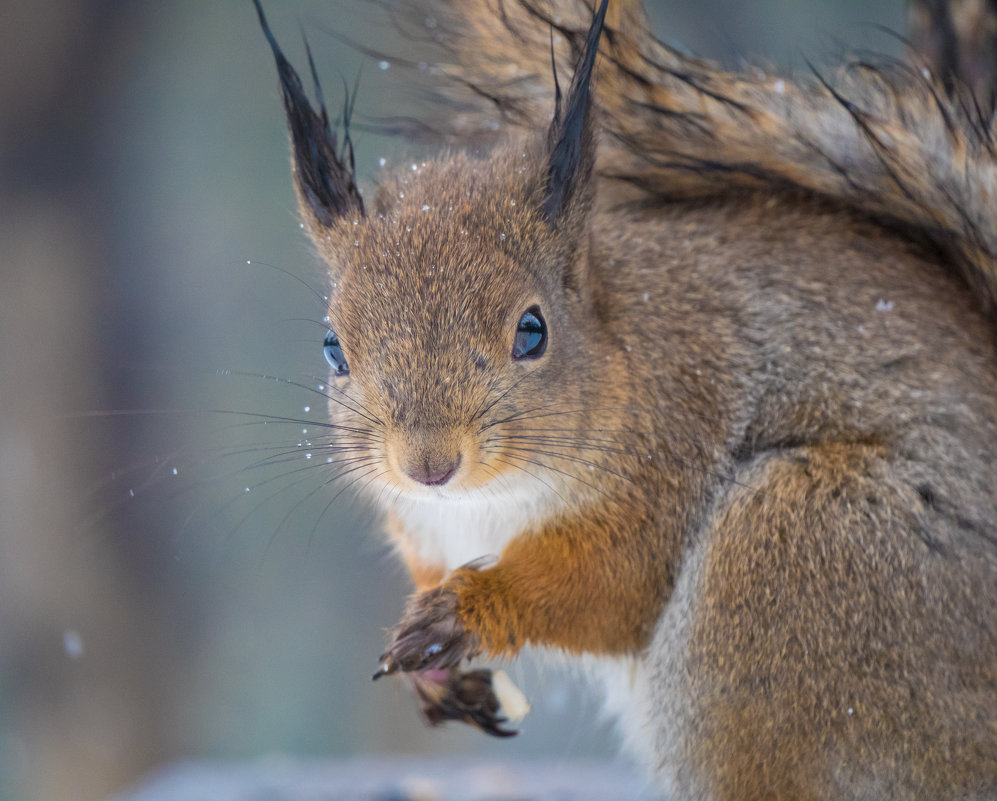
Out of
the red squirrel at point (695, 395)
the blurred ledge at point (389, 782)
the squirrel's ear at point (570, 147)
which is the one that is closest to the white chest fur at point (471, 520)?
the red squirrel at point (695, 395)

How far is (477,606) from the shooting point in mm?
1344

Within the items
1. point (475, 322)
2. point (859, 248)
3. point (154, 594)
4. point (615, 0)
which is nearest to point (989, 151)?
point (859, 248)

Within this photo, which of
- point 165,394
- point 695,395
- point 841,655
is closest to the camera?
point 841,655

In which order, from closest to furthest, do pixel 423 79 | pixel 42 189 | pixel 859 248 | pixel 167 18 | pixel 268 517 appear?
pixel 859 248, pixel 423 79, pixel 42 189, pixel 167 18, pixel 268 517

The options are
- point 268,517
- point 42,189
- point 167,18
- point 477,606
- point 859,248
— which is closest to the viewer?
point 477,606

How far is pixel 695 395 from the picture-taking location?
1.42 m

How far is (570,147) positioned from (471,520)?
0.56 metres

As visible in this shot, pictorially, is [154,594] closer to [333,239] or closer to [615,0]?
[333,239]

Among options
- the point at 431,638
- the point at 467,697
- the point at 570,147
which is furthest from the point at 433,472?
the point at 467,697

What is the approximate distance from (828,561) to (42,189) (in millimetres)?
2286

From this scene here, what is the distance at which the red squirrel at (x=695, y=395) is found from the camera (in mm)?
1213

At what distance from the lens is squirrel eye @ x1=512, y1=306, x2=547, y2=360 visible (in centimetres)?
124

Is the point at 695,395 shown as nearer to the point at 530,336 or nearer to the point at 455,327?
the point at 530,336

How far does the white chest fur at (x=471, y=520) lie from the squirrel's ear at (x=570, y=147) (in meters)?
0.38
